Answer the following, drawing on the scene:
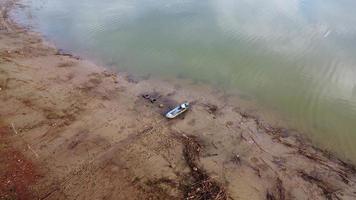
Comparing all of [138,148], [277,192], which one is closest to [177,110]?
[138,148]

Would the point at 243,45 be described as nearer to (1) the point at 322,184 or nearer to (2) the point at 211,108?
(2) the point at 211,108

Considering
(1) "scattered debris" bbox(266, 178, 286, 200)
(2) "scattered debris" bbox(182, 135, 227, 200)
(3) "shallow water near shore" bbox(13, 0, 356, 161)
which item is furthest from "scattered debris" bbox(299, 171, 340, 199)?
(2) "scattered debris" bbox(182, 135, 227, 200)

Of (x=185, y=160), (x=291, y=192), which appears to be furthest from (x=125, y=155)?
(x=291, y=192)

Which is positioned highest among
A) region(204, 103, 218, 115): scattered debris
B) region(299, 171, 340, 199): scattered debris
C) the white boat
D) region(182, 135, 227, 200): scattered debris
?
the white boat

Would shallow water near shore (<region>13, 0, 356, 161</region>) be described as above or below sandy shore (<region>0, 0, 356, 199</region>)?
above

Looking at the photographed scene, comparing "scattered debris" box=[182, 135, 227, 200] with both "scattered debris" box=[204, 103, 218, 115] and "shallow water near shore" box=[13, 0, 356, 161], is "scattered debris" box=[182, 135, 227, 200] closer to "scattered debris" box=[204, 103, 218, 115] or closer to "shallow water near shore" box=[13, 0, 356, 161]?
"scattered debris" box=[204, 103, 218, 115]

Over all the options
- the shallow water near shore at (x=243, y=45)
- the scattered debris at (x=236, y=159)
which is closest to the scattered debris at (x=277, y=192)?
the scattered debris at (x=236, y=159)
